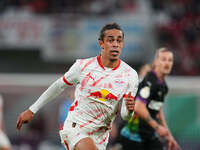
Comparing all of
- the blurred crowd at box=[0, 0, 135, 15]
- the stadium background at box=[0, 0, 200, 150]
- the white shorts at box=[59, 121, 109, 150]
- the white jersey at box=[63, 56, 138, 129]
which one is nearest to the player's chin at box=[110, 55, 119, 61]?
the white jersey at box=[63, 56, 138, 129]

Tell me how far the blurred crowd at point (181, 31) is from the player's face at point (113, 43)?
1107cm

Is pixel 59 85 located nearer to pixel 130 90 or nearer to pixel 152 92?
pixel 130 90

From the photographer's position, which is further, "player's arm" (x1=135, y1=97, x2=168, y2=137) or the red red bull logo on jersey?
"player's arm" (x1=135, y1=97, x2=168, y2=137)

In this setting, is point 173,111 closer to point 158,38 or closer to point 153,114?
point 158,38

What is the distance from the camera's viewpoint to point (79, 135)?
516 centimetres

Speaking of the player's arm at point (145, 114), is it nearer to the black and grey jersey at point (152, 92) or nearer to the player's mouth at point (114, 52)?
the black and grey jersey at point (152, 92)

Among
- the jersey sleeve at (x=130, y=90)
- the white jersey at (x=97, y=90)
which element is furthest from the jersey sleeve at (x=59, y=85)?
the jersey sleeve at (x=130, y=90)

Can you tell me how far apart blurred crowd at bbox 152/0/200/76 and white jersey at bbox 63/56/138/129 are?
10991 mm

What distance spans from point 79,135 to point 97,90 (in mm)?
496

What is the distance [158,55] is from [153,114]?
2.64ft

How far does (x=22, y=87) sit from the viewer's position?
45.2 ft

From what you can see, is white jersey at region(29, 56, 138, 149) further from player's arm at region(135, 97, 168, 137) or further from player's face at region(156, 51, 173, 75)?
player's face at region(156, 51, 173, 75)

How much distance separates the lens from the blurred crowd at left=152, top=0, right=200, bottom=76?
53.2 ft

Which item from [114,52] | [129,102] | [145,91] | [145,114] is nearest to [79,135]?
[129,102]
